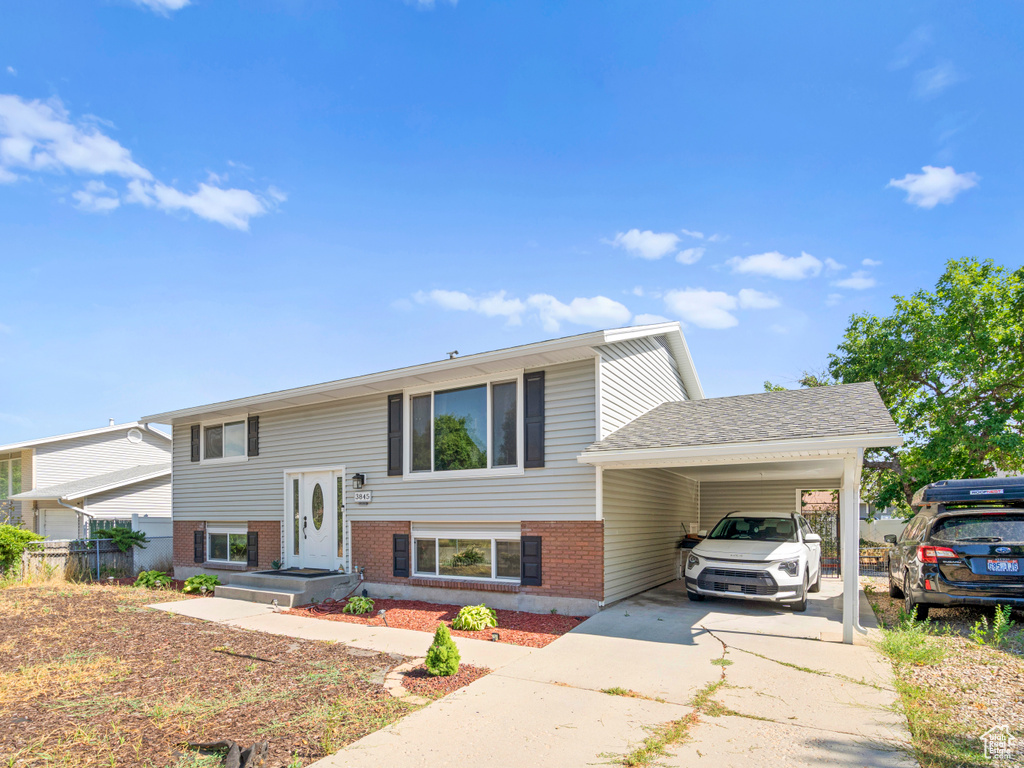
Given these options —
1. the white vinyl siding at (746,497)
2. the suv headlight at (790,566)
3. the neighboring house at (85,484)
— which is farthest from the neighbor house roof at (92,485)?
the suv headlight at (790,566)

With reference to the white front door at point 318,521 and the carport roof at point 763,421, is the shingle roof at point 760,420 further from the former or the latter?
the white front door at point 318,521

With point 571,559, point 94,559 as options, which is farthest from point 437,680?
point 94,559

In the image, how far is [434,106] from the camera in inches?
488

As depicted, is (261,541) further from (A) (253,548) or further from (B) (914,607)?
(B) (914,607)

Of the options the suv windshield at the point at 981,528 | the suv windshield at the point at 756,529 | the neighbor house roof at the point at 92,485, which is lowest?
the neighbor house roof at the point at 92,485

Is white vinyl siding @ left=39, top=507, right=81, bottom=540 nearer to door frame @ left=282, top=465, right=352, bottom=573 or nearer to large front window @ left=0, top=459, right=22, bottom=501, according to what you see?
large front window @ left=0, top=459, right=22, bottom=501

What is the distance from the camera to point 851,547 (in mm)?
7656

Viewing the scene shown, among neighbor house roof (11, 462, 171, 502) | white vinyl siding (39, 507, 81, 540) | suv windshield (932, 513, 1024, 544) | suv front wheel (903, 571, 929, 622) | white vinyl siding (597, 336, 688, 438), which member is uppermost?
white vinyl siding (597, 336, 688, 438)

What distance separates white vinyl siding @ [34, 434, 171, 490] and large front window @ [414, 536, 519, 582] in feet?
68.4

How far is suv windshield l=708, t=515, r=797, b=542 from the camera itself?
991 cm

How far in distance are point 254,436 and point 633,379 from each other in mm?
9043

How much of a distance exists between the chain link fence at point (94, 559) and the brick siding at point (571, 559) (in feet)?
41.6

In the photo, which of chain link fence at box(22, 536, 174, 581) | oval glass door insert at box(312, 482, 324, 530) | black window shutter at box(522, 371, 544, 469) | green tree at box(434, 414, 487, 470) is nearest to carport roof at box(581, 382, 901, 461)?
black window shutter at box(522, 371, 544, 469)

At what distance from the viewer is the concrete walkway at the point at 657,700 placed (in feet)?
13.9
